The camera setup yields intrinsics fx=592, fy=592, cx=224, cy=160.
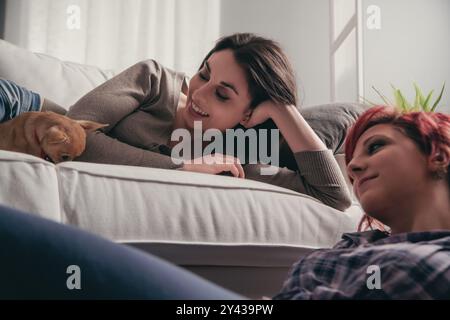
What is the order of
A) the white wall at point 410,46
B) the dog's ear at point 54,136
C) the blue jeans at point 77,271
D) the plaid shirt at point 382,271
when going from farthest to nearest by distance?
the white wall at point 410,46
the dog's ear at point 54,136
the plaid shirt at point 382,271
the blue jeans at point 77,271

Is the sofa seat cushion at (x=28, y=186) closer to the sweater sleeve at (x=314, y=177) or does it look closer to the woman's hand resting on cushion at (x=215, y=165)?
the woman's hand resting on cushion at (x=215, y=165)

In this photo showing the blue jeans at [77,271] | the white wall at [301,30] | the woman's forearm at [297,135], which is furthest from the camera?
the white wall at [301,30]

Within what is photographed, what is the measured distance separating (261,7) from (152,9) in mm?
621

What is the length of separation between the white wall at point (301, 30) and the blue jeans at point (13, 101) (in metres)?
2.18

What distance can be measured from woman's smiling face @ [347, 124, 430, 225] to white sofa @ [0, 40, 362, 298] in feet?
0.70

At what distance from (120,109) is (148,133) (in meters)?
0.08

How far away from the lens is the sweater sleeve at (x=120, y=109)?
1150 mm

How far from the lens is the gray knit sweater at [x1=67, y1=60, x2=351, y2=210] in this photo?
116 centimetres

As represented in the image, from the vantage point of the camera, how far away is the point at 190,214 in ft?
3.13

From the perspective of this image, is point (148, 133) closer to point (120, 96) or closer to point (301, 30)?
point (120, 96)

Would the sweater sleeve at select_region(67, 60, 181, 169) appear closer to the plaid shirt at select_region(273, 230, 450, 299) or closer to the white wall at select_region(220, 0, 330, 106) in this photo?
the plaid shirt at select_region(273, 230, 450, 299)

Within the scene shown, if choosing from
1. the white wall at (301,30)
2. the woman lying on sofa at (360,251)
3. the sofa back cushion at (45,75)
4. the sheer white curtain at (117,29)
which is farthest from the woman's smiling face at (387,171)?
the white wall at (301,30)
